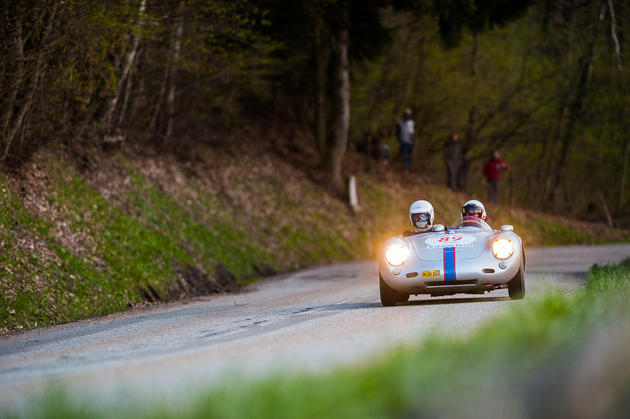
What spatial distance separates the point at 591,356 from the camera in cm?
606

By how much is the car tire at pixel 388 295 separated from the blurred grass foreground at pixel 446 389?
19.2 ft

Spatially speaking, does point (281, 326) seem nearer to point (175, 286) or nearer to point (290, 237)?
point (175, 286)

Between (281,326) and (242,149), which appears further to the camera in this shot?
(242,149)

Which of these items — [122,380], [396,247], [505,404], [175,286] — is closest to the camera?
[505,404]

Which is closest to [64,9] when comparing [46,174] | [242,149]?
[46,174]

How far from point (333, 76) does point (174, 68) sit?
9059 millimetres

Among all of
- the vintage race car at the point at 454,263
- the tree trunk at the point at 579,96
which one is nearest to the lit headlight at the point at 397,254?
the vintage race car at the point at 454,263

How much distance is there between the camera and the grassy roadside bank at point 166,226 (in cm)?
1585

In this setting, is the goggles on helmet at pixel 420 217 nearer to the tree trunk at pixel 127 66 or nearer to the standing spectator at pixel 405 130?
the tree trunk at pixel 127 66

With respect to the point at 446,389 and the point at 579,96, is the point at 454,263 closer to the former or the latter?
the point at 446,389

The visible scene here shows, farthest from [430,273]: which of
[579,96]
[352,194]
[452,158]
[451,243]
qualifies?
[579,96]

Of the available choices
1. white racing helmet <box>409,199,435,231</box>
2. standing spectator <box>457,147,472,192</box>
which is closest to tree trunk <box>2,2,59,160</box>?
white racing helmet <box>409,199,435,231</box>

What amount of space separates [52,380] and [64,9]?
35.6ft

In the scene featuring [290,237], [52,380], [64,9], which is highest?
[64,9]
